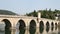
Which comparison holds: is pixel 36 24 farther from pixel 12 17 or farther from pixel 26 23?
pixel 12 17

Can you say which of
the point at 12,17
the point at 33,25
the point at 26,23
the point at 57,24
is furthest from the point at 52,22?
the point at 12,17

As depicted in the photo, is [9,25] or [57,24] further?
[57,24]

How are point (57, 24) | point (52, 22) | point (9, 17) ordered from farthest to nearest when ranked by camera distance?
point (57, 24) < point (52, 22) < point (9, 17)

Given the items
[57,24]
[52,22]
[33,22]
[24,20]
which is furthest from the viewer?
[57,24]

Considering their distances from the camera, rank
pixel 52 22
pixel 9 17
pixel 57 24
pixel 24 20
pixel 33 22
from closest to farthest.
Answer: pixel 9 17, pixel 24 20, pixel 33 22, pixel 52 22, pixel 57 24

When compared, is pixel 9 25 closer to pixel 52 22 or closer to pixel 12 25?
pixel 12 25

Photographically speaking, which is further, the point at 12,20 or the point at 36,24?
the point at 36,24

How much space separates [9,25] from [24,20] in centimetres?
650

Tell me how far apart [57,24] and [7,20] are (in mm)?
40104

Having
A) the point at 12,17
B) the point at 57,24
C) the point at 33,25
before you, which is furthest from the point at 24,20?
the point at 57,24

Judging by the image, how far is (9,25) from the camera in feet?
147

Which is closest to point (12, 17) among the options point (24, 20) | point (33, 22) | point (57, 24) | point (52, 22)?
point (24, 20)


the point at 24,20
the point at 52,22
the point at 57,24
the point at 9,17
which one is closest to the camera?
the point at 9,17

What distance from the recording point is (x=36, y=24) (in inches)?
2304
